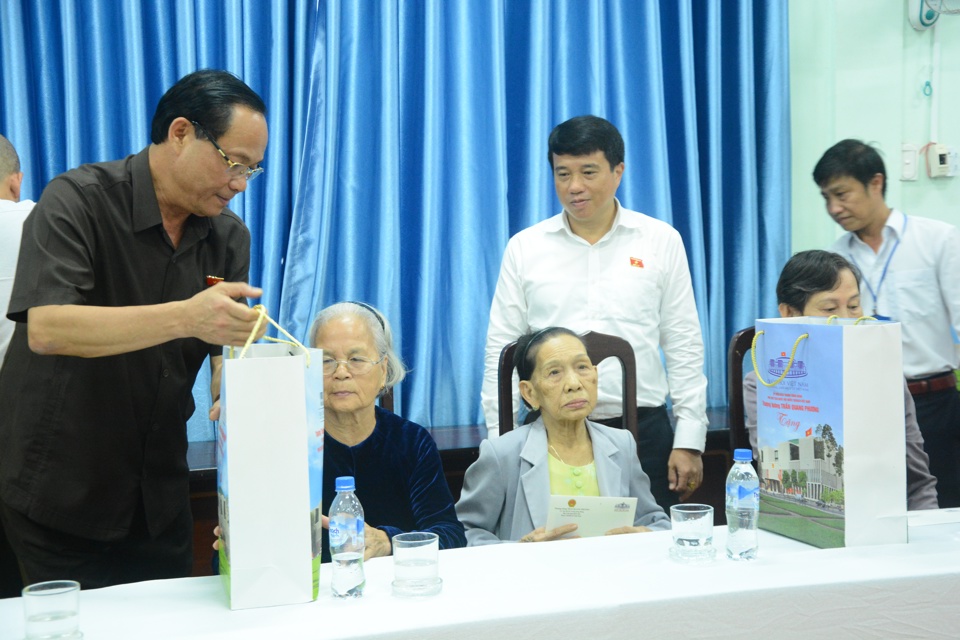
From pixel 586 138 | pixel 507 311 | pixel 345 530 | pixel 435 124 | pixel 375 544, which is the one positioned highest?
pixel 435 124

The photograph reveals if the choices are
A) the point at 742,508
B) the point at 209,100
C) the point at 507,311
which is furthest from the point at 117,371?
the point at 507,311

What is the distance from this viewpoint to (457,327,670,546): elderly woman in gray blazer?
78.7 inches

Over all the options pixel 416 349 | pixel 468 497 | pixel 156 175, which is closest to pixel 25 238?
pixel 156 175

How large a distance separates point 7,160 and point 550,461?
1.75 meters

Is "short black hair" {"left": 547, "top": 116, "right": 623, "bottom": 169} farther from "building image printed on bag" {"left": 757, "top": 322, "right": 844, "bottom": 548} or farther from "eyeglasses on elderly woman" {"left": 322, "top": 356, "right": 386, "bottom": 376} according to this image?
"building image printed on bag" {"left": 757, "top": 322, "right": 844, "bottom": 548}

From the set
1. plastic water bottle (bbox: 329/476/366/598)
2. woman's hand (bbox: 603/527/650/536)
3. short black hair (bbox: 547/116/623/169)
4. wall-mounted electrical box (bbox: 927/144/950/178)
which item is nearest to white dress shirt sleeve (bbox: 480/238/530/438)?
short black hair (bbox: 547/116/623/169)

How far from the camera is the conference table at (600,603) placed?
3.84 feet

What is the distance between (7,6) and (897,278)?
2.94 m

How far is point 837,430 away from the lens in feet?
4.62

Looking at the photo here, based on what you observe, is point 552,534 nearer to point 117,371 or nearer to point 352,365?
point 352,365

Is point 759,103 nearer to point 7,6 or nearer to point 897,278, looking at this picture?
point 897,278

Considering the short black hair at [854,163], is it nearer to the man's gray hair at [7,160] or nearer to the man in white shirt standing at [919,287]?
the man in white shirt standing at [919,287]

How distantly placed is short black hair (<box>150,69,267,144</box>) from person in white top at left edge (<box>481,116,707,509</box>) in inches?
50.2

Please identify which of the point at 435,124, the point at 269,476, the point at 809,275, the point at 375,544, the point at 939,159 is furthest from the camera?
the point at 939,159
